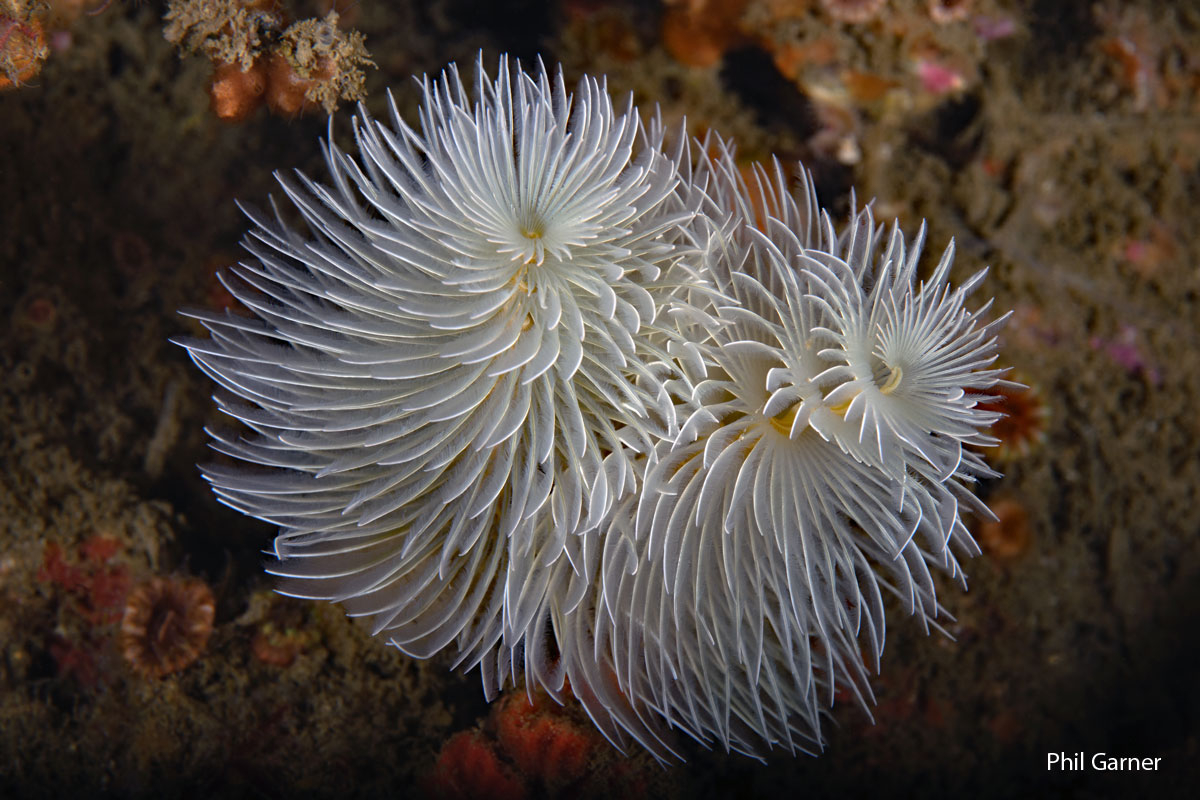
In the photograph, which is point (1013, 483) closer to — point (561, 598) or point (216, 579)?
point (561, 598)

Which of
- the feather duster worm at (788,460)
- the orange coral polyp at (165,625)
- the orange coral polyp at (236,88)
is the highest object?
the orange coral polyp at (236,88)

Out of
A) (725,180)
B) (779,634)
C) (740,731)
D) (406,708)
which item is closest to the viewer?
(779,634)

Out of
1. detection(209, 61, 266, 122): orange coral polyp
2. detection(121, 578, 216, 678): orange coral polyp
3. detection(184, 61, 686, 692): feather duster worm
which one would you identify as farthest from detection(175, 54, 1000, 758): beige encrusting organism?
detection(121, 578, 216, 678): orange coral polyp

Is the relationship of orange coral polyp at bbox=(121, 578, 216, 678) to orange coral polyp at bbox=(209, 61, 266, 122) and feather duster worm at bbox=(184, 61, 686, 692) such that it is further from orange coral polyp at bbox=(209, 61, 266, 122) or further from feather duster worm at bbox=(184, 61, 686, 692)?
orange coral polyp at bbox=(209, 61, 266, 122)

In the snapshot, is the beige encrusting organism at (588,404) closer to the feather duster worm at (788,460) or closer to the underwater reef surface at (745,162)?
the feather duster worm at (788,460)

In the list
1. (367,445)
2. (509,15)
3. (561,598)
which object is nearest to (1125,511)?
(561,598)

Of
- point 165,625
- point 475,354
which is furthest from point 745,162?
point 165,625

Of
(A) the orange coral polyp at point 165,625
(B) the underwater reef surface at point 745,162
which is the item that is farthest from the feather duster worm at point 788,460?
(A) the orange coral polyp at point 165,625
